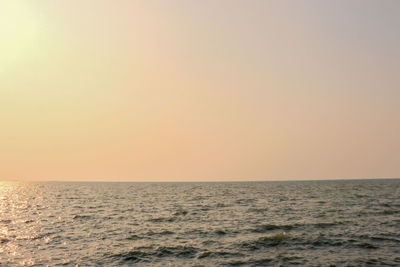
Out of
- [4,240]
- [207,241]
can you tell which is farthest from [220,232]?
[4,240]

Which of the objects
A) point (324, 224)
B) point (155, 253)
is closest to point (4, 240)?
point (155, 253)

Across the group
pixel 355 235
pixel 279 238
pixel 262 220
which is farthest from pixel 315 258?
pixel 262 220

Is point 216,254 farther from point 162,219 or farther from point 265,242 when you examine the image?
point 162,219

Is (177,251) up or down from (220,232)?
down

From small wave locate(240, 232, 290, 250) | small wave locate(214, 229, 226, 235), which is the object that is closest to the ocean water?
small wave locate(240, 232, 290, 250)

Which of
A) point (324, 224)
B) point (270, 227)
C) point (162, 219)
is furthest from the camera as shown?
point (162, 219)

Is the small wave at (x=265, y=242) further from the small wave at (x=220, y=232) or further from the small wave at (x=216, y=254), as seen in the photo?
the small wave at (x=220, y=232)

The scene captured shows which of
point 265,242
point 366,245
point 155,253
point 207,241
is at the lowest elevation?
point 155,253

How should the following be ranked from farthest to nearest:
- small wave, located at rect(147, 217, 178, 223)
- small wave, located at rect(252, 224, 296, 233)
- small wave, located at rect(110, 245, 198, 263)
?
small wave, located at rect(147, 217, 178, 223)
small wave, located at rect(252, 224, 296, 233)
small wave, located at rect(110, 245, 198, 263)

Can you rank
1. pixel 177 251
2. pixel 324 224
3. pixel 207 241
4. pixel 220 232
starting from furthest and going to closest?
pixel 324 224, pixel 220 232, pixel 207 241, pixel 177 251

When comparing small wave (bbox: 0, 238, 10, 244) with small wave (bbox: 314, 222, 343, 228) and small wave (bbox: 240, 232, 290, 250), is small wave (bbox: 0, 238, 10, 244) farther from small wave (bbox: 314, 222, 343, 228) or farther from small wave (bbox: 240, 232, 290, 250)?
small wave (bbox: 314, 222, 343, 228)

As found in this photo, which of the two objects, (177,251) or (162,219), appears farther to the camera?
(162,219)

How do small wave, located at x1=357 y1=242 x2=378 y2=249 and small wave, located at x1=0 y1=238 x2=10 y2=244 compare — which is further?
small wave, located at x1=0 y1=238 x2=10 y2=244

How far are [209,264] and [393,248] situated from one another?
44.7 ft
